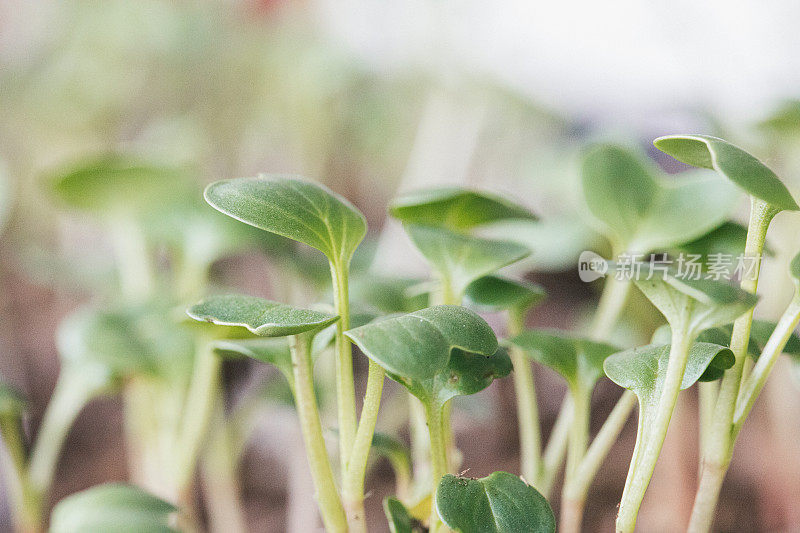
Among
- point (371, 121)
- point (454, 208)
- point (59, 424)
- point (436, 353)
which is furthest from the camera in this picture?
point (371, 121)

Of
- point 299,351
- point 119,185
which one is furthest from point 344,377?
point 119,185

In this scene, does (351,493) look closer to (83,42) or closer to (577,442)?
(577,442)

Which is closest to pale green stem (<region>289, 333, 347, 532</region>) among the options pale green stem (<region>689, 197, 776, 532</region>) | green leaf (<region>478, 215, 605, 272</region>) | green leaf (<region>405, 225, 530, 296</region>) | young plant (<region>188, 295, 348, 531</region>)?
young plant (<region>188, 295, 348, 531</region>)

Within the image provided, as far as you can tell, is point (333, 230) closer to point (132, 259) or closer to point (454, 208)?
point (454, 208)

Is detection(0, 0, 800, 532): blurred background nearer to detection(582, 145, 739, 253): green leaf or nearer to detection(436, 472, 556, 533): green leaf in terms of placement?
detection(582, 145, 739, 253): green leaf

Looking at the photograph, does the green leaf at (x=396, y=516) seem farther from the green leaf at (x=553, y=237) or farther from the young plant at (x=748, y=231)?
the green leaf at (x=553, y=237)

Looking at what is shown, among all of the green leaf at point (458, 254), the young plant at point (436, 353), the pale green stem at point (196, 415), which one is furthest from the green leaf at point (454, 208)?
the pale green stem at point (196, 415)
